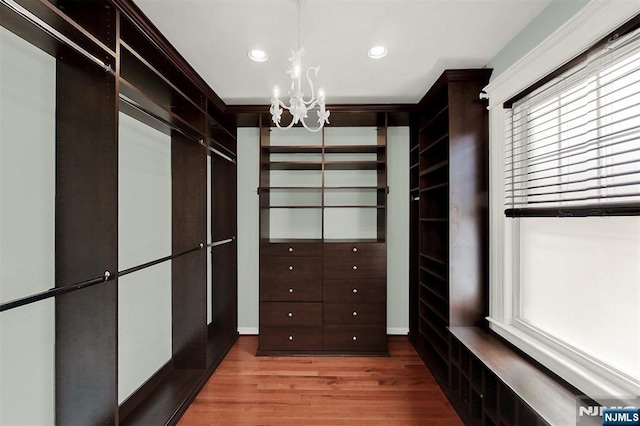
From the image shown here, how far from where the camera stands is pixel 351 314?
3316mm

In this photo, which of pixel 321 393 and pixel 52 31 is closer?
pixel 52 31

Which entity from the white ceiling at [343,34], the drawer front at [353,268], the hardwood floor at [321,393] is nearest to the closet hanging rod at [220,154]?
Result: the white ceiling at [343,34]

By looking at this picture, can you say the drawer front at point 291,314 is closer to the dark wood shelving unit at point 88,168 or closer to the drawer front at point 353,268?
the drawer front at point 353,268

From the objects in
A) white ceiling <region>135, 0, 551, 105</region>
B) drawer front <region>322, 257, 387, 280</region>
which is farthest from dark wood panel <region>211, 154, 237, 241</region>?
drawer front <region>322, 257, 387, 280</region>

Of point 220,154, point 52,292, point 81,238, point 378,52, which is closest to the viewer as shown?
point 52,292

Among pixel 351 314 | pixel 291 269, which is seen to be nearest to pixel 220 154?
pixel 291 269

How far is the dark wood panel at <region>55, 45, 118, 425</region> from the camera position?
5.29 ft

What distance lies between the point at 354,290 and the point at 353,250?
0.41 m

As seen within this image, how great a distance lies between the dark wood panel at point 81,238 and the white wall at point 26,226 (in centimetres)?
4

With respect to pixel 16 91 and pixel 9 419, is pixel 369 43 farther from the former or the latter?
pixel 9 419

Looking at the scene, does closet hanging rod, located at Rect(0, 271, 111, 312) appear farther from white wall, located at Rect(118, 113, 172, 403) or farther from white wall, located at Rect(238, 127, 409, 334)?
white wall, located at Rect(238, 127, 409, 334)

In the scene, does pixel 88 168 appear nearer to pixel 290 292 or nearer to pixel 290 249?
pixel 290 249

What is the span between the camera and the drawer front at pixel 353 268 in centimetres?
332

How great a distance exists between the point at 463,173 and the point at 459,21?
3.36 ft
